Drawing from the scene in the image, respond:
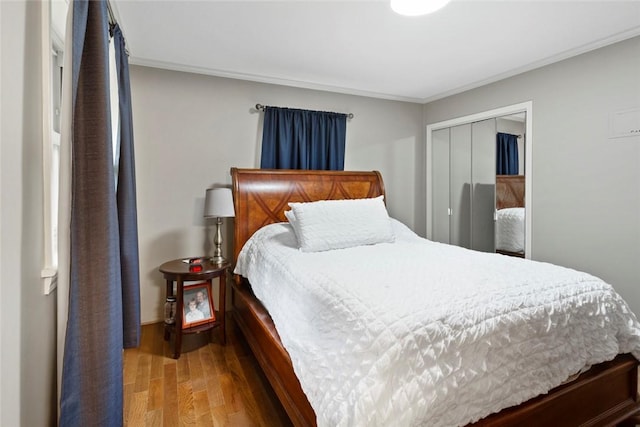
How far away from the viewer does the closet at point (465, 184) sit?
349 cm

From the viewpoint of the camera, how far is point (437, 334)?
1.25 meters

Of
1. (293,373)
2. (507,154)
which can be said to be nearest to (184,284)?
(293,373)

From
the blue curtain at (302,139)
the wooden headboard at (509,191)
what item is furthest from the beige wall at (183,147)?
the wooden headboard at (509,191)

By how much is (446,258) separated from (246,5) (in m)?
2.02

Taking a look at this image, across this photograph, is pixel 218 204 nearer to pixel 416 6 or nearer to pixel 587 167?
pixel 416 6

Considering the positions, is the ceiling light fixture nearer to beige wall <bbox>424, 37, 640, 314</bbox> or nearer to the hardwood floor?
beige wall <bbox>424, 37, 640, 314</bbox>

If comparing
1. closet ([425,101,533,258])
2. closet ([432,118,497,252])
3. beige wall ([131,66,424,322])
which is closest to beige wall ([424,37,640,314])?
closet ([425,101,533,258])

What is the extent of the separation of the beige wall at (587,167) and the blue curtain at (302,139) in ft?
5.78

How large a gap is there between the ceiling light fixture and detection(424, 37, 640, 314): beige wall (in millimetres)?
1644

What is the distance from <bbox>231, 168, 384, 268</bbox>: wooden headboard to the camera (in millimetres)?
3049

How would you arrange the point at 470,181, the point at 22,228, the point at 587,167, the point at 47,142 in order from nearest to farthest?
the point at 22,228, the point at 47,142, the point at 587,167, the point at 470,181

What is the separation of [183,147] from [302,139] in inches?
45.6

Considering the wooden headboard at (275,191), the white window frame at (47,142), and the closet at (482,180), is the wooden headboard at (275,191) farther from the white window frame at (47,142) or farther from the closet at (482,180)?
the white window frame at (47,142)

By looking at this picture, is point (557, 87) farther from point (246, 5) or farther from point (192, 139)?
point (192, 139)
